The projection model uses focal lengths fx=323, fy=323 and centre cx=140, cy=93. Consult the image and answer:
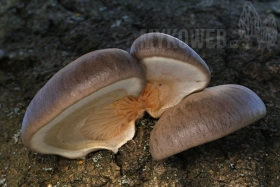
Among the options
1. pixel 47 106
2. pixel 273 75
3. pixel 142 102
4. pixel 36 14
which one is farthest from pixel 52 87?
pixel 36 14

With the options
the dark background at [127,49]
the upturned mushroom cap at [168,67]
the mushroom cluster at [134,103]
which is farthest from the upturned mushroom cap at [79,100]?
the dark background at [127,49]

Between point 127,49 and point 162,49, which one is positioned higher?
point 162,49

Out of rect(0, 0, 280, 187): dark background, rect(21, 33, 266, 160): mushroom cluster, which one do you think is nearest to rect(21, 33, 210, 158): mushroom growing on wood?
rect(21, 33, 266, 160): mushroom cluster

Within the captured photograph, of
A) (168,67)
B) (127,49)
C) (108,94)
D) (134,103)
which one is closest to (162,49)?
(168,67)

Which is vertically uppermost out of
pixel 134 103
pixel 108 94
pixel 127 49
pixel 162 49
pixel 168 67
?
pixel 162 49

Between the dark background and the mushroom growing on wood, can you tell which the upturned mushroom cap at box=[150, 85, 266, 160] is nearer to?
the mushroom growing on wood

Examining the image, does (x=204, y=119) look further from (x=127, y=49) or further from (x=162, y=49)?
(x=127, y=49)

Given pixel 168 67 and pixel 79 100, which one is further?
pixel 168 67
